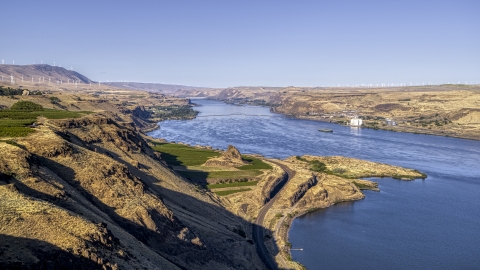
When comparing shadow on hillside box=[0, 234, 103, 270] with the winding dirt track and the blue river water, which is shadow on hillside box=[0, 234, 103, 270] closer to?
the winding dirt track

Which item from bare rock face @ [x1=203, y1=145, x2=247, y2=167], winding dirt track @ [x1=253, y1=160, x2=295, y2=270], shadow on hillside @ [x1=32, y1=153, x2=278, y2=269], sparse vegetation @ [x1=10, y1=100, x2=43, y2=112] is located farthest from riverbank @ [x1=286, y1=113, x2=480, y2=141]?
sparse vegetation @ [x1=10, y1=100, x2=43, y2=112]

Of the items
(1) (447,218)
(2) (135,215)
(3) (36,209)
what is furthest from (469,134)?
(3) (36,209)

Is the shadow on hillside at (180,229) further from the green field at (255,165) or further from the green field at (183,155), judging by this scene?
the green field at (255,165)

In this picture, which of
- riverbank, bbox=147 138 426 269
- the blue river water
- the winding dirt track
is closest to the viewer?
the winding dirt track

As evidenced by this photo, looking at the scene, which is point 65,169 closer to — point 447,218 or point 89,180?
point 89,180

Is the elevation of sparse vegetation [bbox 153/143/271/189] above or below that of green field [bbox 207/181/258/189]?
above

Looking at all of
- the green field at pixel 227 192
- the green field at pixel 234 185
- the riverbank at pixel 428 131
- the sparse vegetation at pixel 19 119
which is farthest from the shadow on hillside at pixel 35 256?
the riverbank at pixel 428 131
